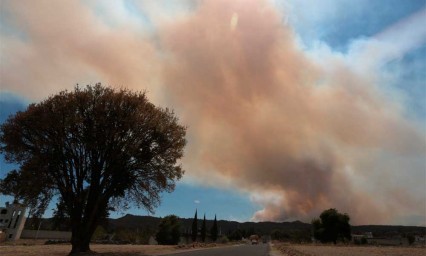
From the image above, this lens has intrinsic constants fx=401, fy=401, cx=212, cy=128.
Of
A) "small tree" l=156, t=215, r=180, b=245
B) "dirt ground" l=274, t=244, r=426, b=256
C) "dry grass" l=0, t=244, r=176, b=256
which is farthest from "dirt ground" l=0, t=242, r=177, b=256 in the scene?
"small tree" l=156, t=215, r=180, b=245

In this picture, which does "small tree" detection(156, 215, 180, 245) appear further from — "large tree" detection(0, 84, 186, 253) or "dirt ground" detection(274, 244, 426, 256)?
"large tree" detection(0, 84, 186, 253)

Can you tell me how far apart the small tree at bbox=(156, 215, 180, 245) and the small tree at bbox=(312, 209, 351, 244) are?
220ft

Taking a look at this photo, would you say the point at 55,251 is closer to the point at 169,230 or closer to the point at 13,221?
the point at 13,221

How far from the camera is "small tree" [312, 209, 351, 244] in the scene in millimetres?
155875

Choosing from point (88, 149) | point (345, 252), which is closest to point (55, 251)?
point (88, 149)

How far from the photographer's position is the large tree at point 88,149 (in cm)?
3556

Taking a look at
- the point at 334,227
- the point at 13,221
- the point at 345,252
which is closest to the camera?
the point at 345,252

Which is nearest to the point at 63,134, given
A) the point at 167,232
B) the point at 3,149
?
the point at 3,149

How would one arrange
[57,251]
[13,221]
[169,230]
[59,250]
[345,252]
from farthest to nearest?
[169,230] < [13,221] < [345,252] < [59,250] < [57,251]

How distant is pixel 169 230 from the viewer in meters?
116

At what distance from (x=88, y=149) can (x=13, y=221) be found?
7265 cm

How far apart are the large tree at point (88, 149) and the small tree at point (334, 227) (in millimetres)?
131155

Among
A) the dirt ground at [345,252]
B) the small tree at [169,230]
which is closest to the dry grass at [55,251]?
the dirt ground at [345,252]

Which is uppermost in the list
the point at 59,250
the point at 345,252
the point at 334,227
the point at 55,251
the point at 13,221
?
the point at 334,227
